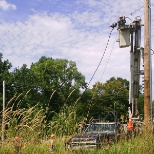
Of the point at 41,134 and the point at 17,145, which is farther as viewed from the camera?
the point at 41,134

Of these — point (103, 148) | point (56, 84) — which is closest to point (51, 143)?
point (103, 148)

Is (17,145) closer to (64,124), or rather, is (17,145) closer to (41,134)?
(41,134)

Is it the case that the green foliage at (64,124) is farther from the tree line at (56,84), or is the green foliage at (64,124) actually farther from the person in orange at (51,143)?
the tree line at (56,84)

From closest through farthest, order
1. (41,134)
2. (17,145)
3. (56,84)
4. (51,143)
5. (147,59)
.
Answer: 1. (17,145)
2. (51,143)
3. (41,134)
4. (147,59)
5. (56,84)

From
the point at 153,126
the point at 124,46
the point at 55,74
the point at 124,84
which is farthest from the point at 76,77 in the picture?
the point at 153,126

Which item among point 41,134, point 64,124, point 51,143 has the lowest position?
point 51,143

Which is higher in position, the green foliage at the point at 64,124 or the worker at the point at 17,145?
the green foliage at the point at 64,124

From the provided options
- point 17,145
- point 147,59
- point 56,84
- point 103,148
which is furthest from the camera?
point 56,84

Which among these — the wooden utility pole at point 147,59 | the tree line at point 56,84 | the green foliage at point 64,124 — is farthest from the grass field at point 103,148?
the tree line at point 56,84

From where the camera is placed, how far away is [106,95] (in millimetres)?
64500

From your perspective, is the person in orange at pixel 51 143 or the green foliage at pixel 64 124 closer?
the person in orange at pixel 51 143

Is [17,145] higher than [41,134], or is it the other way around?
[41,134]

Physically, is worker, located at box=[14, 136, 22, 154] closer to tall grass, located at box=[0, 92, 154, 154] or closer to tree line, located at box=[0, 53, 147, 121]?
tall grass, located at box=[0, 92, 154, 154]

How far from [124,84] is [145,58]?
63.0 metres
